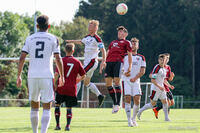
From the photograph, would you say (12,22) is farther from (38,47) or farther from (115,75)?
(38,47)

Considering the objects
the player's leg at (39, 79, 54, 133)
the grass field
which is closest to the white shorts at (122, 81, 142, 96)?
the grass field

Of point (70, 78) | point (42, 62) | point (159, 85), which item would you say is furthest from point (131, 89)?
point (42, 62)

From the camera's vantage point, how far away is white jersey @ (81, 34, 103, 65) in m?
14.8

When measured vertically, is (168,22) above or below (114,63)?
above

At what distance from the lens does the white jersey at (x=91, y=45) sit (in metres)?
14.8

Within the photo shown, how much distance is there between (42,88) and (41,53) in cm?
64

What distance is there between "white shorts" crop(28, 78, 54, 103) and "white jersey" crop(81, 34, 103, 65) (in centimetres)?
552

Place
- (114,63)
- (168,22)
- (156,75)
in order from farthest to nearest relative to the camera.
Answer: (168,22) < (156,75) < (114,63)

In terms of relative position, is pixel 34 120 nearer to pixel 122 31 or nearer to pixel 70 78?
pixel 70 78

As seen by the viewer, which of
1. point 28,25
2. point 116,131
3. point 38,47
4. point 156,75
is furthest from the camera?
point 28,25

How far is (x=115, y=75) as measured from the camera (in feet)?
48.3

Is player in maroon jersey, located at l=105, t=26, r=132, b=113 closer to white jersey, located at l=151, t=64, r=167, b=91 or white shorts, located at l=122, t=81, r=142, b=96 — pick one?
white shorts, located at l=122, t=81, r=142, b=96

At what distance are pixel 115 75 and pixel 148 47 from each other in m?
59.8

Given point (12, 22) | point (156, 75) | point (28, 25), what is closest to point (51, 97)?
point (156, 75)
